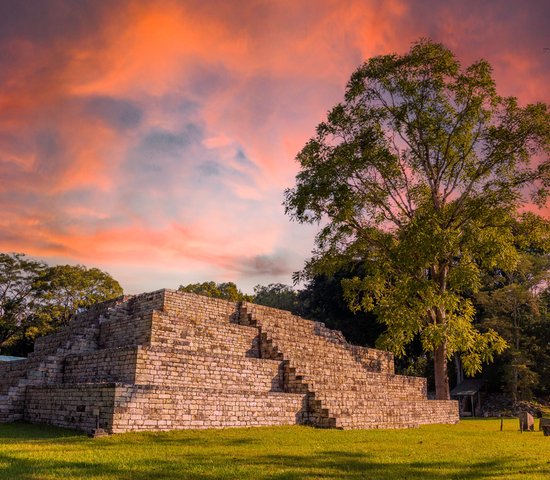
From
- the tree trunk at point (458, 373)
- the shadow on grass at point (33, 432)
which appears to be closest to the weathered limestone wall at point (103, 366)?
the shadow on grass at point (33, 432)

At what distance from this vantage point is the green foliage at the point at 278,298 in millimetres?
76250

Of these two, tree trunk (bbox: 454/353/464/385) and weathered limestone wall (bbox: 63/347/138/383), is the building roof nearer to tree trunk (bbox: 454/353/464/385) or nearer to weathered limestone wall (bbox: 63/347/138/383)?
tree trunk (bbox: 454/353/464/385)

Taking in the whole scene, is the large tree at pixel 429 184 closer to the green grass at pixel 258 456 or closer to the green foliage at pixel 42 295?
the green grass at pixel 258 456

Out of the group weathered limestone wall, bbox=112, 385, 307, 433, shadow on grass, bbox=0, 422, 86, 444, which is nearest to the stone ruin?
weathered limestone wall, bbox=112, 385, 307, 433

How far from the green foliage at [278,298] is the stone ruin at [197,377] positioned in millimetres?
49746

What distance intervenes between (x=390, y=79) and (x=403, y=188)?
19.3 ft

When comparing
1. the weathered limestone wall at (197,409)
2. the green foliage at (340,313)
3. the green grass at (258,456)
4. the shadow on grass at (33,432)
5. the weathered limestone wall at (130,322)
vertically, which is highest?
the green foliage at (340,313)

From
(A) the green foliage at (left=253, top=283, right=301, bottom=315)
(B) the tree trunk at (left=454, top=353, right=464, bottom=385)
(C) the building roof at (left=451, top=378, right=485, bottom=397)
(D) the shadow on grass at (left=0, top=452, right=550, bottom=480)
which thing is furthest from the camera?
(A) the green foliage at (left=253, top=283, right=301, bottom=315)

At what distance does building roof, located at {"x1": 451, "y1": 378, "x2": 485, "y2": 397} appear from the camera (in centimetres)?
4329

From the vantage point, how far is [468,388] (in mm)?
44438

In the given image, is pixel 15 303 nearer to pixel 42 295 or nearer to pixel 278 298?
pixel 42 295

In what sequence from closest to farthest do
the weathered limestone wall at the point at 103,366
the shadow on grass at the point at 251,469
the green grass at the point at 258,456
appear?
the shadow on grass at the point at 251,469
the green grass at the point at 258,456
the weathered limestone wall at the point at 103,366

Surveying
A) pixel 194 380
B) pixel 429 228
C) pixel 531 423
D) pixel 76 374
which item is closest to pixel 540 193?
pixel 429 228

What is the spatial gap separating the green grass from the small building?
3097 cm
